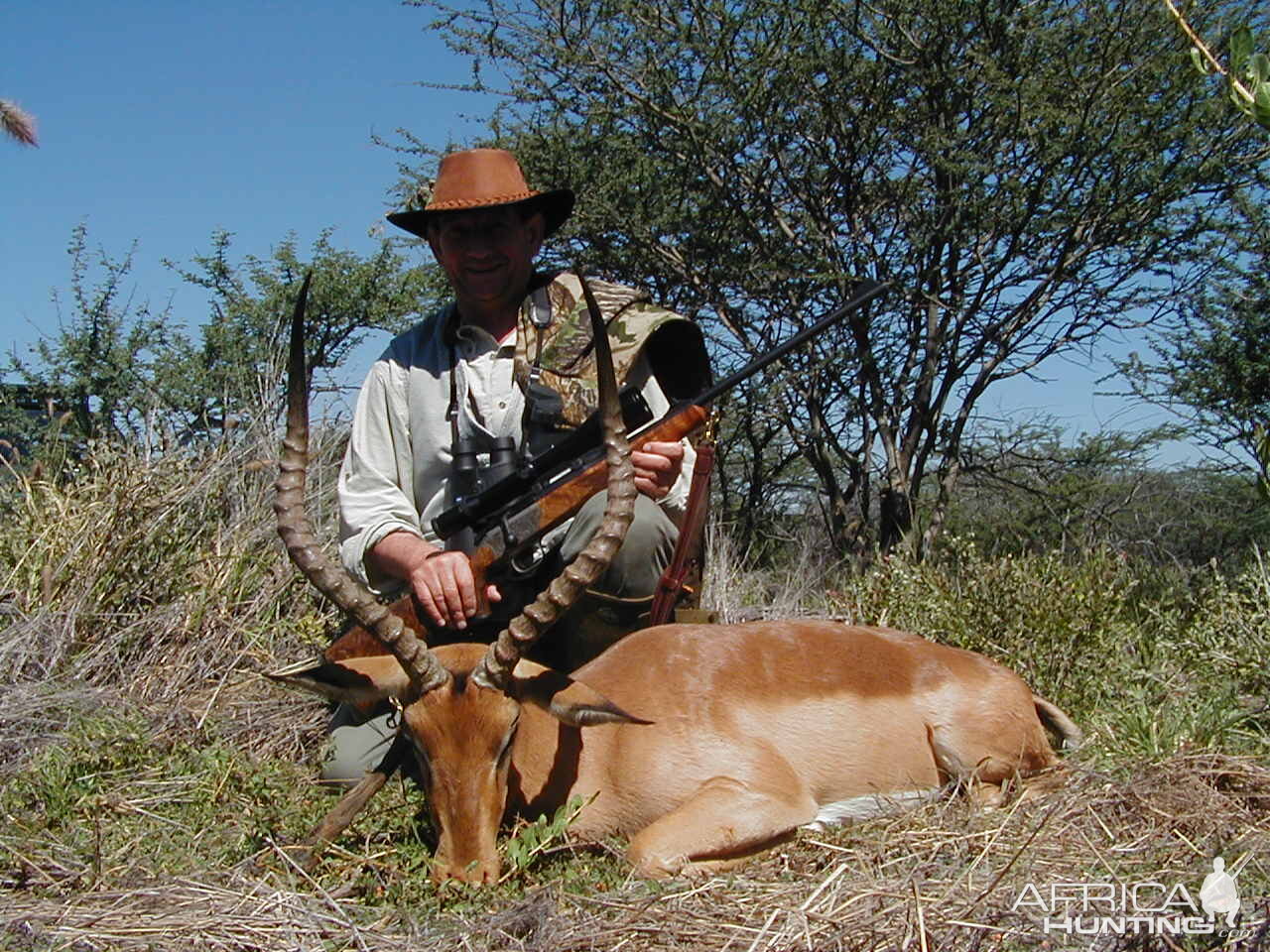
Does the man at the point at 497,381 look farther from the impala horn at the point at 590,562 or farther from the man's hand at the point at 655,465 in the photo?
the impala horn at the point at 590,562

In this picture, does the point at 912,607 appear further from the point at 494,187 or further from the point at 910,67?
the point at 910,67

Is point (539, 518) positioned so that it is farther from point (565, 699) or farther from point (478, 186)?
→ point (478, 186)

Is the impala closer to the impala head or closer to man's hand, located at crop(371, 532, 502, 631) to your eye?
the impala head

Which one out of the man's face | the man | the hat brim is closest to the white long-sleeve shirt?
the man

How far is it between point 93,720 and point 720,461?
20.8 feet

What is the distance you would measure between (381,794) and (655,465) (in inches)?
59.2

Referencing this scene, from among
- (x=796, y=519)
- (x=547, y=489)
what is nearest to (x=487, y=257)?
(x=547, y=489)

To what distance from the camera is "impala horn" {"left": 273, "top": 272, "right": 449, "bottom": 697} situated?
359cm

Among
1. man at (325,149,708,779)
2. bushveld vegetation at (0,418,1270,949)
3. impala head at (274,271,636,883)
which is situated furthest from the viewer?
man at (325,149,708,779)

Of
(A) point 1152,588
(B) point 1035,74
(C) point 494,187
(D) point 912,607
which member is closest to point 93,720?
(C) point 494,187

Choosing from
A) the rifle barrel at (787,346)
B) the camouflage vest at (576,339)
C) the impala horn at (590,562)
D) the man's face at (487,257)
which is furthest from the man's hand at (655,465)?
the man's face at (487,257)

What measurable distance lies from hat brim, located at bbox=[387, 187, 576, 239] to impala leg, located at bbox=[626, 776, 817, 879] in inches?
96.3

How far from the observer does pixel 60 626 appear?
5355 mm

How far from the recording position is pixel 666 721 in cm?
412
